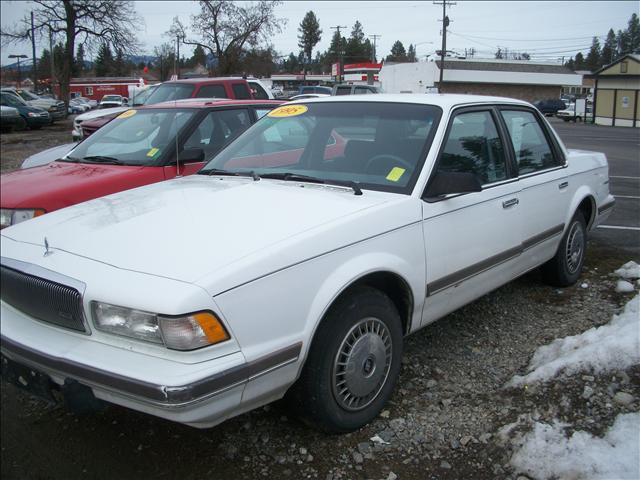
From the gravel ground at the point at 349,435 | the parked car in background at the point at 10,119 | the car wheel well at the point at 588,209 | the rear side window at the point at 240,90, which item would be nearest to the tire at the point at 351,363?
the gravel ground at the point at 349,435

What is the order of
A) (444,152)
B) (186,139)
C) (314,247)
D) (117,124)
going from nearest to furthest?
(314,247) → (444,152) → (186,139) → (117,124)

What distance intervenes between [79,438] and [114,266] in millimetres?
1114

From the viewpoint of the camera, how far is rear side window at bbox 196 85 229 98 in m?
11.6

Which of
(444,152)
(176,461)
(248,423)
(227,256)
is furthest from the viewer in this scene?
(444,152)

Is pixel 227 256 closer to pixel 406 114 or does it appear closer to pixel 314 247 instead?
pixel 314 247

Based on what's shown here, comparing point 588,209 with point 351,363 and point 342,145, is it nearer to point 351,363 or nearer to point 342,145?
point 342,145

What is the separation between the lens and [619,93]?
111ft

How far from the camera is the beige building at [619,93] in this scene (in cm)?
3256

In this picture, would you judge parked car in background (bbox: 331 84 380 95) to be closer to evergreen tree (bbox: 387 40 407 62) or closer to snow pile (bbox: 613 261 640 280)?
snow pile (bbox: 613 261 640 280)

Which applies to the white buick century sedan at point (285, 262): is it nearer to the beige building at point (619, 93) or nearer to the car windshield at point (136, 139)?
the car windshield at point (136, 139)

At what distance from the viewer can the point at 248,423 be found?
3.18 m

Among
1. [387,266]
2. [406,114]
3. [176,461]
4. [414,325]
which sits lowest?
[176,461]

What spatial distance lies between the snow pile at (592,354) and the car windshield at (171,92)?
9465 millimetres

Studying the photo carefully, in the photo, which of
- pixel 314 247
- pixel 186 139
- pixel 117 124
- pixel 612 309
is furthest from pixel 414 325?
pixel 117 124
